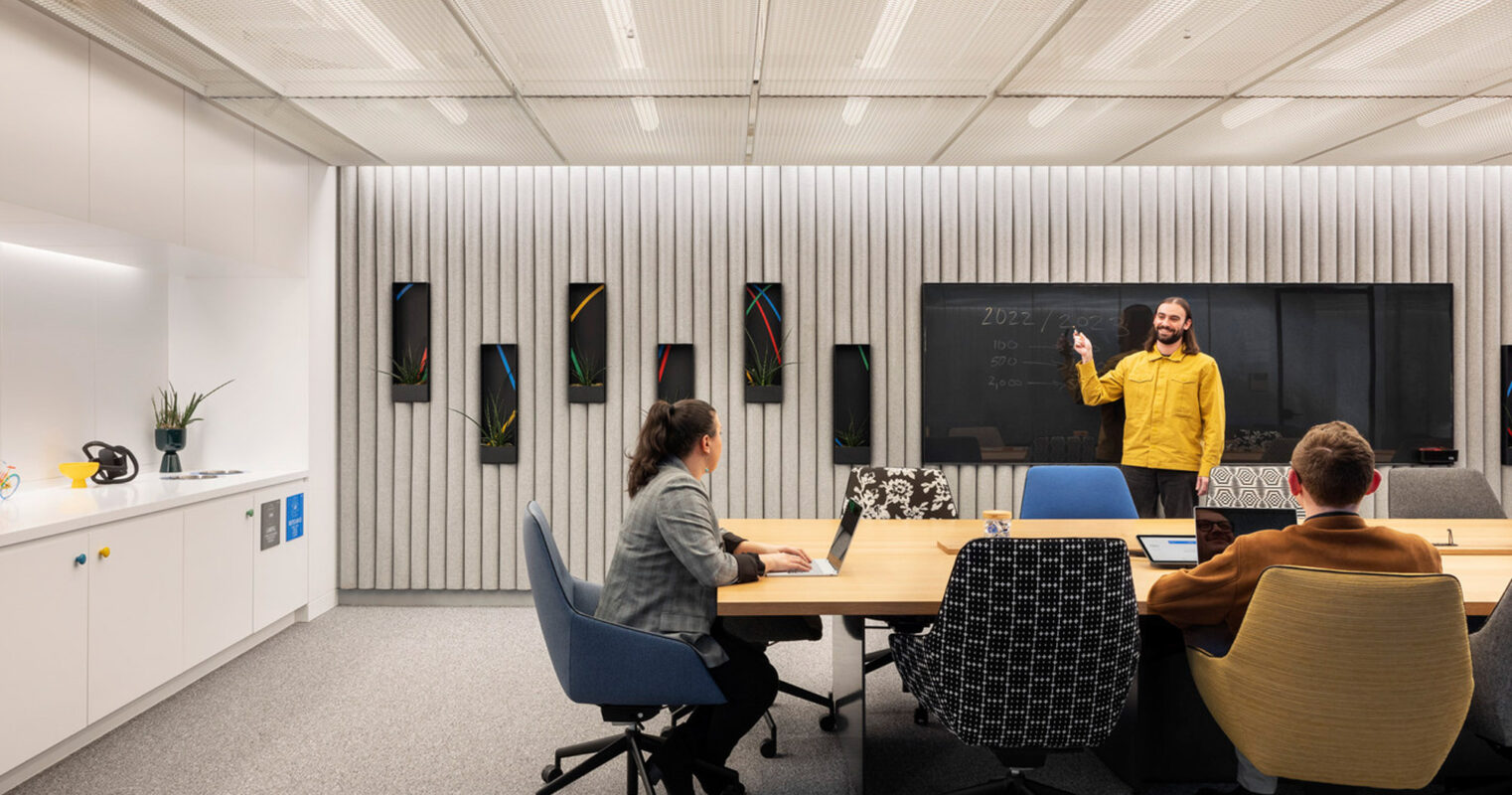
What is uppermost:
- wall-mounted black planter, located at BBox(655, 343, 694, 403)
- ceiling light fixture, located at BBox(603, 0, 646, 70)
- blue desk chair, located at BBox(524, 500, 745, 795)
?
ceiling light fixture, located at BBox(603, 0, 646, 70)

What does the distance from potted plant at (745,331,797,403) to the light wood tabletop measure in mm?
1713

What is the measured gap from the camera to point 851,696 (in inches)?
108

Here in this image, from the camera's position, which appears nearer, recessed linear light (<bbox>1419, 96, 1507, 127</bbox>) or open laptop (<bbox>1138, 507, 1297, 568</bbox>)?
open laptop (<bbox>1138, 507, 1297, 568</bbox>)

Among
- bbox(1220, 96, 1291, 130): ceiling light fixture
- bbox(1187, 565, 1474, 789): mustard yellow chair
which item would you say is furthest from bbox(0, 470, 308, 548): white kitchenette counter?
bbox(1220, 96, 1291, 130): ceiling light fixture

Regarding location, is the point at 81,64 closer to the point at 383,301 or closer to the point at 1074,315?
the point at 383,301

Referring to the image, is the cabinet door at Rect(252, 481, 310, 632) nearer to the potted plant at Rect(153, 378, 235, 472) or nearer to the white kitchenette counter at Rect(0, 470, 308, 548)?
the white kitchenette counter at Rect(0, 470, 308, 548)

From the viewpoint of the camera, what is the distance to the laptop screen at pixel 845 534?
2.59 meters

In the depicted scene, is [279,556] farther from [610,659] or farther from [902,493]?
[902,493]

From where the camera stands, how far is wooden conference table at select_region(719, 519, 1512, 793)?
2.17 meters

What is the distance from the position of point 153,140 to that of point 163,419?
1.61 m

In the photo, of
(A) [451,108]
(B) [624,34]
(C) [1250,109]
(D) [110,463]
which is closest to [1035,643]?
(B) [624,34]

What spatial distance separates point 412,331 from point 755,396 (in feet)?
7.28

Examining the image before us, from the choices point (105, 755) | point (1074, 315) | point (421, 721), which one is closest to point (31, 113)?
point (105, 755)

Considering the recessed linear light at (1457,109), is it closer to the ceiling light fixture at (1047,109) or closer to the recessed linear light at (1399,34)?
the recessed linear light at (1399,34)
